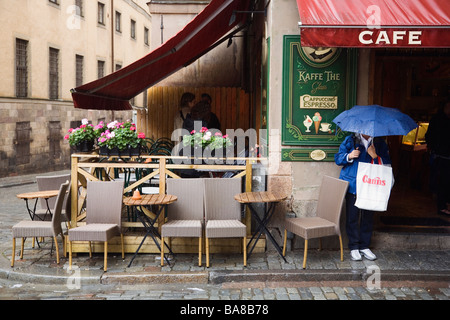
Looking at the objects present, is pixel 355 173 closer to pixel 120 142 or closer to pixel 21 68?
pixel 120 142

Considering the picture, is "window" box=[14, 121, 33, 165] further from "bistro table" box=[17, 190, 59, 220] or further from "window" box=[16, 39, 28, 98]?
"bistro table" box=[17, 190, 59, 220]

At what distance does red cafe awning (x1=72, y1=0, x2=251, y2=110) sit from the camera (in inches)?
293

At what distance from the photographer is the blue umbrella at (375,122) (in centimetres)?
→ 605

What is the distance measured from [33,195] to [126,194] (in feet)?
4.29

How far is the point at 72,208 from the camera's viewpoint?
713 centimetres

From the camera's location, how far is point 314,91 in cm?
705

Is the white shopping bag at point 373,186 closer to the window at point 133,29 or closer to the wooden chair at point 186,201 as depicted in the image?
the wooden chair at point 186,201

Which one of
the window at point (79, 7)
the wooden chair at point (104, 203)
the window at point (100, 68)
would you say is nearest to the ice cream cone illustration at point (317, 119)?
the wooden chair at point (104, 203)

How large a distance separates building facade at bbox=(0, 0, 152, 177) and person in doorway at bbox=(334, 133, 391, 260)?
1395 cm

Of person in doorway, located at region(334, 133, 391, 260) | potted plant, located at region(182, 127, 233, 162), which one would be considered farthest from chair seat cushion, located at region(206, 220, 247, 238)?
person in doorway, located at region(334, 133, 391, 260)

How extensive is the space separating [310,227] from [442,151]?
342 cm

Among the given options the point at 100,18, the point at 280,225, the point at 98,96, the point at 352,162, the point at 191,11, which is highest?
the point at 100,18
